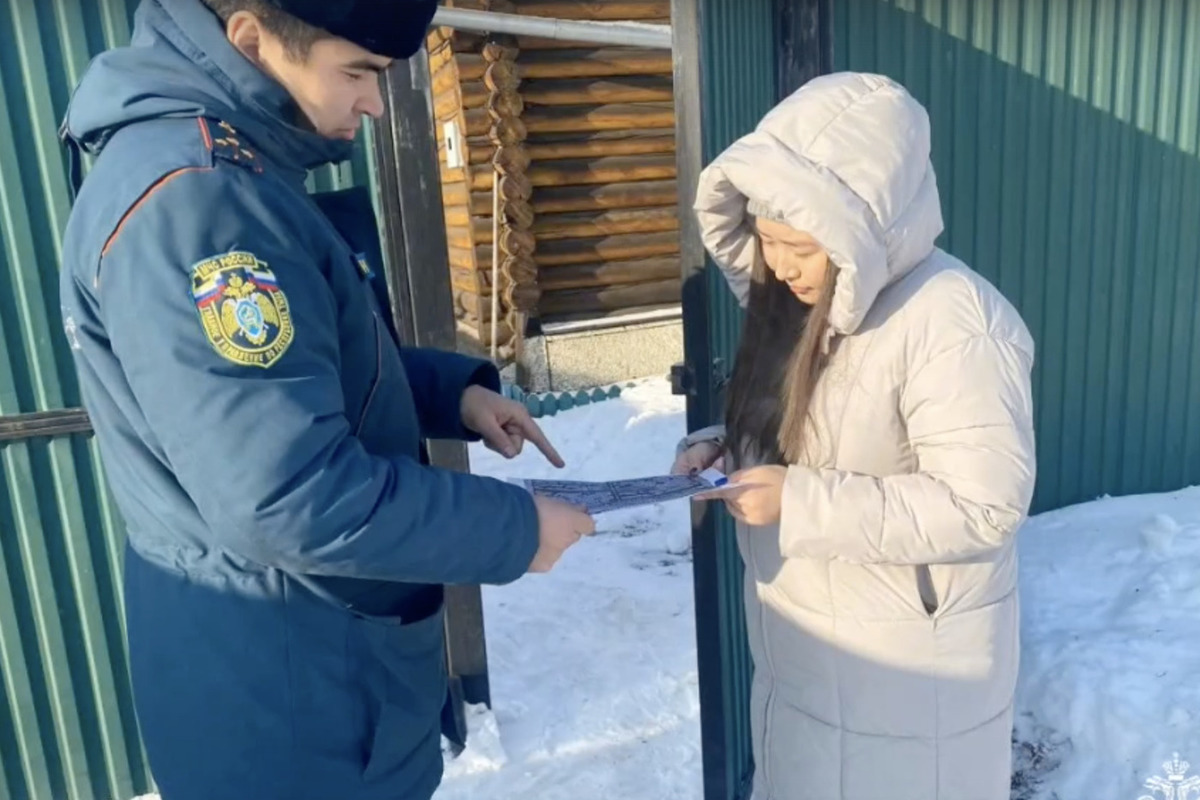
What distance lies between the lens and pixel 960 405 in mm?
1622

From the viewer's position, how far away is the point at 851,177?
5.36 ft

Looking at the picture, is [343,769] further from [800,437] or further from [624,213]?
[624,213]

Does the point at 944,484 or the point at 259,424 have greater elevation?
the point at 259,424

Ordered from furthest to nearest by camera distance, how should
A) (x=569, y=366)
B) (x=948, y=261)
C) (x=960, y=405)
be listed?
(x=569, y=366)
(x=948, y=261)
(x=960, y=405)

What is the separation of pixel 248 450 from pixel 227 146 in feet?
1.33

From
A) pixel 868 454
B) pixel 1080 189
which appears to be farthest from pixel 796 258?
pixel 1080 189

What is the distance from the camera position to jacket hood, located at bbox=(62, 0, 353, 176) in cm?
131

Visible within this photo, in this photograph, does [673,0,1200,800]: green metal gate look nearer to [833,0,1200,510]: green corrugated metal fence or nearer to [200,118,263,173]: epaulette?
[833,0,1200,510]: green corrugated metal fence

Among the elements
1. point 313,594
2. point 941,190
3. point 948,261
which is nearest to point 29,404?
point 313,594

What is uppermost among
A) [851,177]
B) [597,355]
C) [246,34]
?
[246,34]

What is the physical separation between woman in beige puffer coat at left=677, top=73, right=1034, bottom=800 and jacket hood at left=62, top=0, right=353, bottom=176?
2.62 ft

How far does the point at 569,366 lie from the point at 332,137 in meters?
6.61

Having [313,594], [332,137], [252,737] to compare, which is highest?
[332,137]

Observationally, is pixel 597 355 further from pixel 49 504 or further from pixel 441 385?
pixel 441 385
